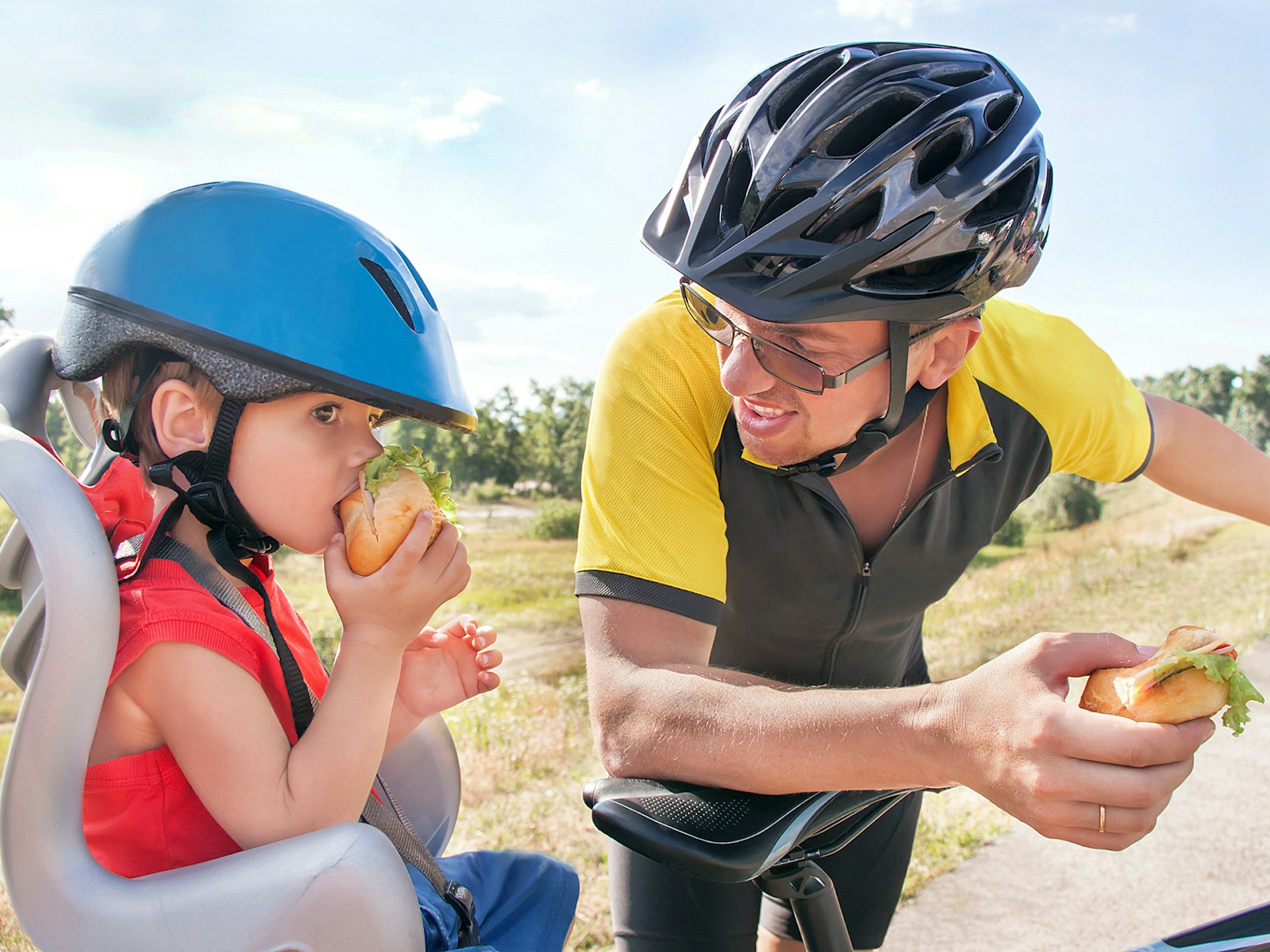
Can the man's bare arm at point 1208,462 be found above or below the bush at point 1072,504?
above

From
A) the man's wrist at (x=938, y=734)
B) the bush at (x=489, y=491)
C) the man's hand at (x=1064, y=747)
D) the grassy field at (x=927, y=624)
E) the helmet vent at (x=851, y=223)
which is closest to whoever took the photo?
the man's hand at (x=1064, y=747)

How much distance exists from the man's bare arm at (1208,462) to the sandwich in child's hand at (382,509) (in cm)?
208

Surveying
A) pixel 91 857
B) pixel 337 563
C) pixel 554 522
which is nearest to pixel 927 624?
pixel 337 563

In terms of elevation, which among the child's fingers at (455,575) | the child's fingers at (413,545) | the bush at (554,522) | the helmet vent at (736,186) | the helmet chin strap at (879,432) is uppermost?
the helmet vent at (736,186)

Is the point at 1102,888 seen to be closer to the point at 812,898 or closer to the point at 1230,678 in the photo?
the point at 812,898

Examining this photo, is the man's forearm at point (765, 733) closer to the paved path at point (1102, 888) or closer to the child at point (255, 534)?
the child at point (255, 534)

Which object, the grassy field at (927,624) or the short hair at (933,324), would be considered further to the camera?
the grassy field at (927,624)

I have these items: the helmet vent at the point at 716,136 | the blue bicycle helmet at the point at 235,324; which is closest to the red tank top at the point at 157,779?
the blue bicycle helmet at the point at 235,324

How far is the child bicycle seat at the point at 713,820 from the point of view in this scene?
1386 mm

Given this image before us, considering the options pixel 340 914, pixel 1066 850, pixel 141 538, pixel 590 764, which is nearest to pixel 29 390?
pixel 141 538

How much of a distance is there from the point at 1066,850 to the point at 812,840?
3.25 metres

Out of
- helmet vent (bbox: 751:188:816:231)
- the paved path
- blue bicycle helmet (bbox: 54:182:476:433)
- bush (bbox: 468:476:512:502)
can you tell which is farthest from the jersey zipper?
bush (bbox: 468:476:512:502)

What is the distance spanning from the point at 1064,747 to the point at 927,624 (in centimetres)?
959

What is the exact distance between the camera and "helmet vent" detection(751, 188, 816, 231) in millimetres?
1974
